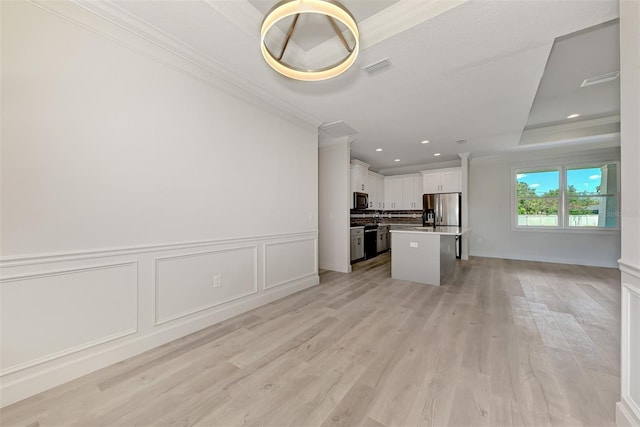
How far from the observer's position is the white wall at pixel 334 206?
4.73 m

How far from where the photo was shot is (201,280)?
2467 millimetres

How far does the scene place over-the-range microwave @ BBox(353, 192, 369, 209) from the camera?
596 centimetres

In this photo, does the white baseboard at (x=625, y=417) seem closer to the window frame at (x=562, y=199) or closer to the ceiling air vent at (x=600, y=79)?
the ceiling air vent at (x=600, y=79)

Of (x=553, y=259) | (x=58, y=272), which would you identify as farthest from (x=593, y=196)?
Result: (x=58, y=272)

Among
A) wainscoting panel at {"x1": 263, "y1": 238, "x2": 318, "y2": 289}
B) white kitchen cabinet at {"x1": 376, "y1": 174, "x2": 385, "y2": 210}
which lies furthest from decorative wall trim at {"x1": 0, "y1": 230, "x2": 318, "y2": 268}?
white kitchen cabinet at {"x1": 376, "y1": 174, "x2": 385, "y2": 210}

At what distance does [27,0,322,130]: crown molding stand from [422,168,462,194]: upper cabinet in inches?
203

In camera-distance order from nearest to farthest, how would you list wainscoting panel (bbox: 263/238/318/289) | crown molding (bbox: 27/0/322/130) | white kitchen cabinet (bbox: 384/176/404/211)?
crown molding (bbox: 27/0/322/130), wainscoting panel (bbox: 263/238/318/289), white kitchen cabinet (bbox: 384/176/404/211)

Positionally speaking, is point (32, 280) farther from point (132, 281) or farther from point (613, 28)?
point (613, 28)

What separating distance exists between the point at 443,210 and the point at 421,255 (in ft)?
9.43

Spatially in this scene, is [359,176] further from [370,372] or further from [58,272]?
[58,272]

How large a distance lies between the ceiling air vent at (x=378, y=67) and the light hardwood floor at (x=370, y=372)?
2.73 metres

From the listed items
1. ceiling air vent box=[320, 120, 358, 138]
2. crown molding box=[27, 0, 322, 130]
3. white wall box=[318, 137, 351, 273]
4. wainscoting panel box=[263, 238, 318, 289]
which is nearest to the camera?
crown molding box=[27, 0, 322, 130]

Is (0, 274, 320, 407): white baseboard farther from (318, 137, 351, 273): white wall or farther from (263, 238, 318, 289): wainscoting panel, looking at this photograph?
(318, 137, 351, 273): white wall

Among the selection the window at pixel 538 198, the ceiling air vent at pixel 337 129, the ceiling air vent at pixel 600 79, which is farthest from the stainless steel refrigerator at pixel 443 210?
the ceiling air vent at pixel 337 129
